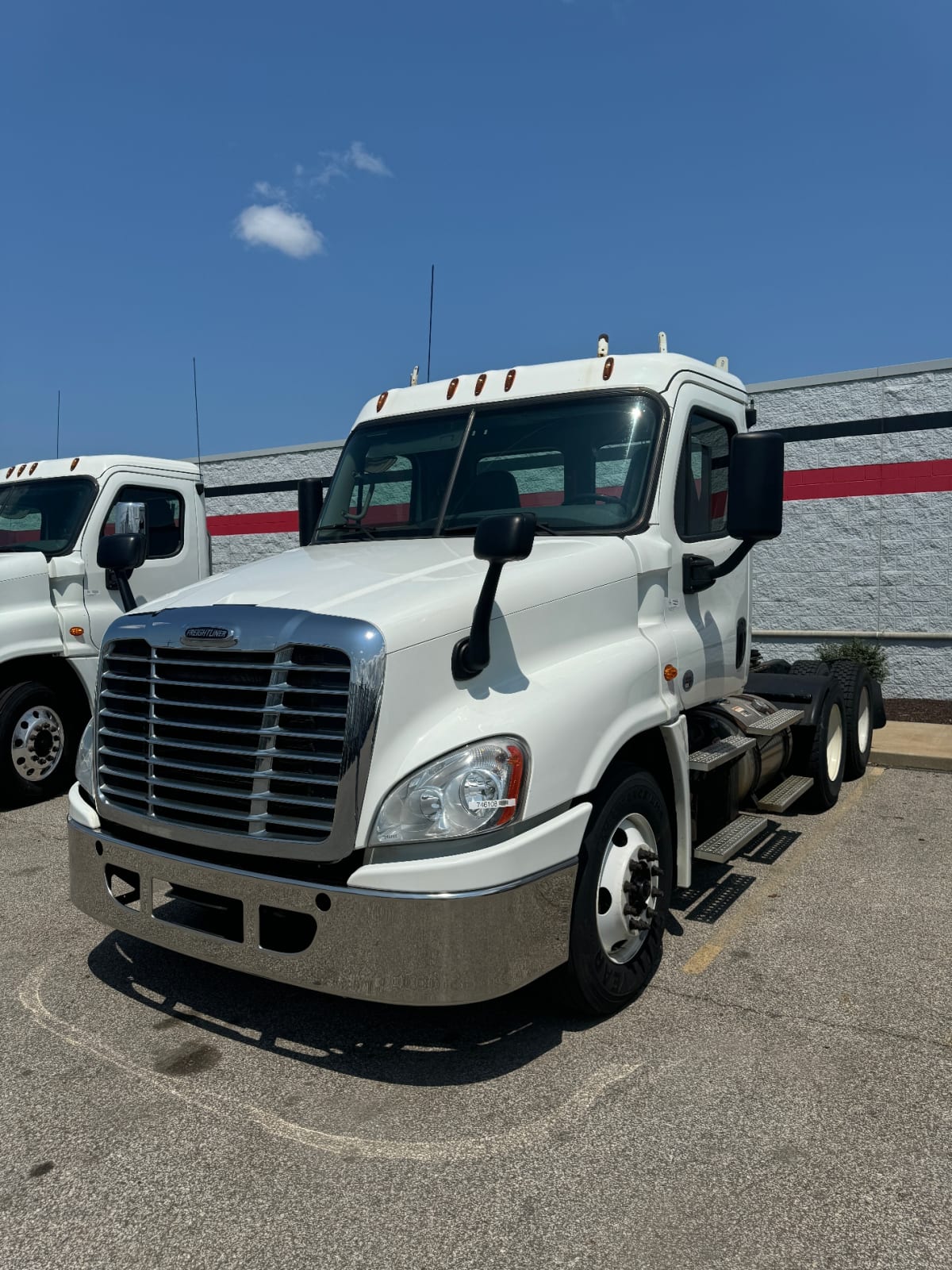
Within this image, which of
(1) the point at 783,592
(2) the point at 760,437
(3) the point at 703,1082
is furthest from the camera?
(1) the point at 783,592

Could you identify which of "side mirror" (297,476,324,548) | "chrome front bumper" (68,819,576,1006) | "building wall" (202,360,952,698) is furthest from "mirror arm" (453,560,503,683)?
"building wall" (202,360,952,698)

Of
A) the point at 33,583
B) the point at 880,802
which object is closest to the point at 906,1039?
the point at 880,802

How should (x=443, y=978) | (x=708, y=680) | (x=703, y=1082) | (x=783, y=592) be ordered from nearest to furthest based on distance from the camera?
(x=443, y=978) → (x=703, y=1082) → (x=708, y=680) → (x=783, y=592)

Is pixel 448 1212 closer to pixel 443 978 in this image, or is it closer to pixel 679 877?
pixel 443 978

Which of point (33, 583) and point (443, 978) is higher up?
point (33, 583)

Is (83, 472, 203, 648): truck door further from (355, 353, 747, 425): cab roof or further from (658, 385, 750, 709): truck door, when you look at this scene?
(658, 385, 750, 709): truck door

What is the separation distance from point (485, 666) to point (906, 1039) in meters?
2.06

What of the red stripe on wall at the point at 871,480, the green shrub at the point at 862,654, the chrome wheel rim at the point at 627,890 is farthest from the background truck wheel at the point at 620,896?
the red stripe on wall at the point at 871,480

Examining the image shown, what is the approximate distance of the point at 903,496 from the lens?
35.8ft

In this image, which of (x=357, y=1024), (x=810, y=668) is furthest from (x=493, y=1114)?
(x=810, y=668)

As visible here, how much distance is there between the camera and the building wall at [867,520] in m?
10.8

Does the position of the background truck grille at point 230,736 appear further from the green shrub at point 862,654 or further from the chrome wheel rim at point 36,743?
the green shrub at point 862,654

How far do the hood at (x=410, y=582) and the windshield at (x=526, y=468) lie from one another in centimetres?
19

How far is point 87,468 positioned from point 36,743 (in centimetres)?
232
